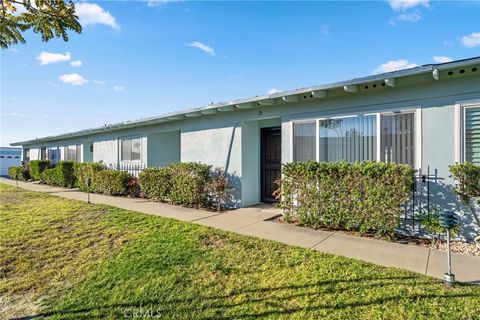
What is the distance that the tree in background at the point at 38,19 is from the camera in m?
3.38

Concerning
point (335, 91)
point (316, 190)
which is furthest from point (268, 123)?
point (316, 190)

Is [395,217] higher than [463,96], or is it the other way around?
[463,96]

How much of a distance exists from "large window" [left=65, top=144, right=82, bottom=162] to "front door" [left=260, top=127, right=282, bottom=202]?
45.0 feet

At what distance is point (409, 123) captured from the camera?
18.5ft

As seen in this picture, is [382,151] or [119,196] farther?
[119,196]

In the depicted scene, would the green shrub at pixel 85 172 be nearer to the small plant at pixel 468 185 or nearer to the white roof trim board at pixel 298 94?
the white roof trim board at pixel 298 94

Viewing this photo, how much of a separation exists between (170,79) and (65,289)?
9.59 meters

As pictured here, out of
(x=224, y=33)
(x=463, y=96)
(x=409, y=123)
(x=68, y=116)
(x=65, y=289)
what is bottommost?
(x=65, y=289)

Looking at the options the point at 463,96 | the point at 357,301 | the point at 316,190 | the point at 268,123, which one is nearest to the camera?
the point at 357,301

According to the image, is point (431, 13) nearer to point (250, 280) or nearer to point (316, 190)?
point (316, 190)

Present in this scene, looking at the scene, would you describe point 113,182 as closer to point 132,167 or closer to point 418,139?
point 132,167

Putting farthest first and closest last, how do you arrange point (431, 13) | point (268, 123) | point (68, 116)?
point (68, 116) < point (268, 123) < point (431, 13)

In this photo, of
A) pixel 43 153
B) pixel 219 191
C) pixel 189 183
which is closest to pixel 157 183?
pixel 189 183

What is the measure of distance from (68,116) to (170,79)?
13.2 meters
